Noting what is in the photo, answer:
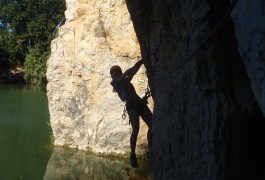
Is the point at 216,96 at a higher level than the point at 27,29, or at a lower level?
lower

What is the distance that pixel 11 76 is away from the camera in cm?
4462

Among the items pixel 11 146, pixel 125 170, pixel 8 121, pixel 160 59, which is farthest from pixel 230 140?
pixel 8 121

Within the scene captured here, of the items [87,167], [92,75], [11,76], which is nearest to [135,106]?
[87,167]

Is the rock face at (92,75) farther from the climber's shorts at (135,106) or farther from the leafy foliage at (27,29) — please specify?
the leafy foliage at (27,29)

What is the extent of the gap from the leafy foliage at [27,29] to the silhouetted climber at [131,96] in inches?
1385

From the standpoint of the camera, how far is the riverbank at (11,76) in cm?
4397

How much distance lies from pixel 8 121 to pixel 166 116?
16320 millimetres

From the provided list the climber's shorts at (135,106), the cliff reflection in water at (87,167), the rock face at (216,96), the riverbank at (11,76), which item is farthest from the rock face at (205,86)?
the riverbank at (11,76)

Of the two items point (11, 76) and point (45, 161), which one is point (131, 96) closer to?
point (45, 161)

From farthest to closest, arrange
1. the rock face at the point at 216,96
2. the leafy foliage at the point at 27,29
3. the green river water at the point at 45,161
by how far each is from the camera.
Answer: the leafy foliage at the point at 27,29, the green river water at the point at 45,161, the rock face at the point at 216,96

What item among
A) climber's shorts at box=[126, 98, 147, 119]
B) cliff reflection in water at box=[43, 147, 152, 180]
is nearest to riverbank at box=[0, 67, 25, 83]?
cliff reflection in water at box=[43, 147, 152, 180]

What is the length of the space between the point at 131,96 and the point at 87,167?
674 cm

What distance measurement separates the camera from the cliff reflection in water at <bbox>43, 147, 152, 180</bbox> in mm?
12659

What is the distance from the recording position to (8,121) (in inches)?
816
